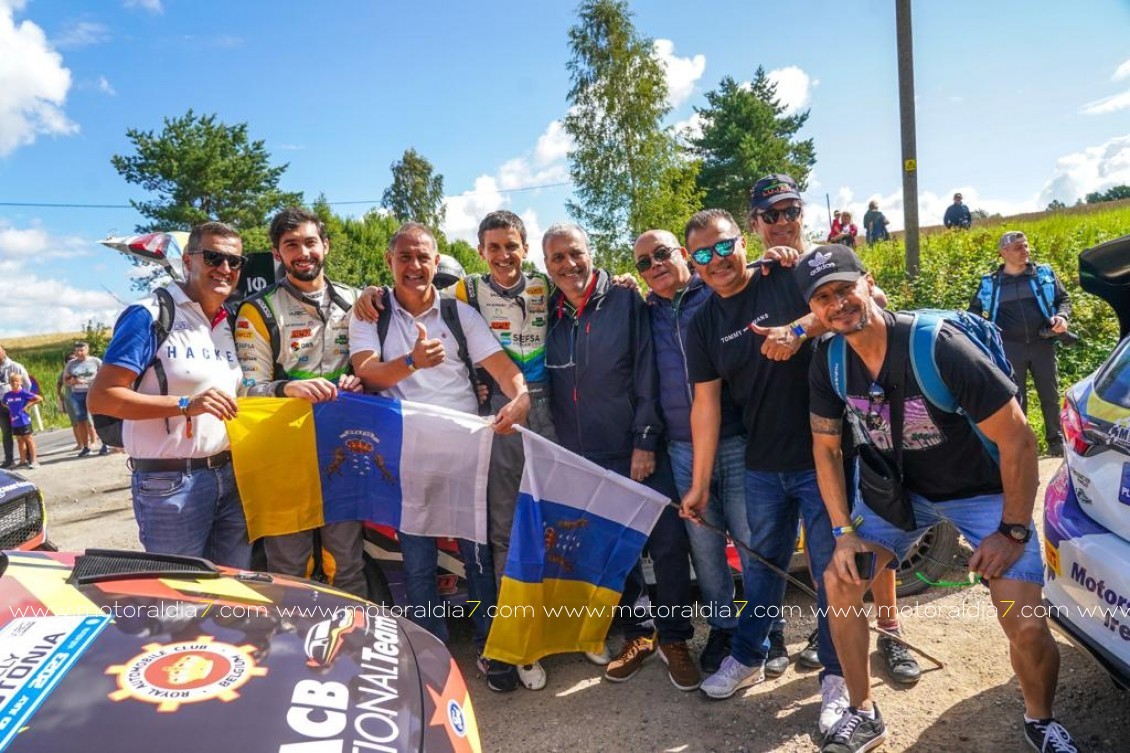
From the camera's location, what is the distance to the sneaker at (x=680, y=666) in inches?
134

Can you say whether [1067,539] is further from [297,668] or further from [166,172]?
[166,172]

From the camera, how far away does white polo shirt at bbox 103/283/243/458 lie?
9.68 feet

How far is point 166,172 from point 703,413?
129 ft

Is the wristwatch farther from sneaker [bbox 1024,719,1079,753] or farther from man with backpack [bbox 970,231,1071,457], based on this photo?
man with backpack [bbox 970,231,1071,457]

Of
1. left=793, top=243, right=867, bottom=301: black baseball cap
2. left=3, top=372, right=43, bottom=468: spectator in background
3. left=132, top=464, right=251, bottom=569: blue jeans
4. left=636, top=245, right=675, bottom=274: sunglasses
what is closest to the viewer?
left=793, top=243, right=867, bottom=301: black baseball cap

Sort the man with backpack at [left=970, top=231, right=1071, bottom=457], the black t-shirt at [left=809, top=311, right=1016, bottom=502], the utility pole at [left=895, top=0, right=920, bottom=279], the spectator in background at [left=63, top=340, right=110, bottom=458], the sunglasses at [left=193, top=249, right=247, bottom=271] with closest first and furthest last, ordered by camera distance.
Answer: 1. the black t-shirt at [left=809, top=311, right=1016, bottom=502]
2. the sunglasses at [left=193, top=249, right=247, bottom=271]
3. the man with backpack at [left=970, top=231, right=1071, bottom=457]
4. the utility pole at [left=895, top=0, right=920, bottom=279]
5. the spectator in background at [left=63, top=340, right=110, bottom=458]

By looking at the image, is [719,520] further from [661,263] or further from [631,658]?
[661,263]

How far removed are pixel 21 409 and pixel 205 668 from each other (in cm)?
1386

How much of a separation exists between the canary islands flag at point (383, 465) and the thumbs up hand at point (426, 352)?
Answer: 0.24 metres

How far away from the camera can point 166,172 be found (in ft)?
116

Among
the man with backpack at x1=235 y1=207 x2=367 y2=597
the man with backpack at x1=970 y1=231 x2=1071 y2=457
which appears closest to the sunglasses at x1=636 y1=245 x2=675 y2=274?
the man with backpack at x1=235 y1=207 x2=367 y2=597

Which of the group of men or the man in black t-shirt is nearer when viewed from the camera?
the man in black t-shirt

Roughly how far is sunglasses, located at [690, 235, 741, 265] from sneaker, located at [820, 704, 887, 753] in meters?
1.96

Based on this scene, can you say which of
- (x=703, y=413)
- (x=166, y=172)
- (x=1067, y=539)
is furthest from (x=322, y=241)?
(x=166, y=172)
